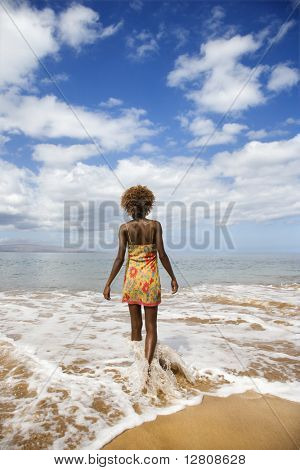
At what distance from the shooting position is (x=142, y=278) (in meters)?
3.68

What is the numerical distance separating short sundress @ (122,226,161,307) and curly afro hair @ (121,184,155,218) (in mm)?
424

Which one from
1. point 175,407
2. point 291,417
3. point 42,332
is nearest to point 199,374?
point 175,407

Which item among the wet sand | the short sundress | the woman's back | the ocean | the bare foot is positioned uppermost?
the woman's back

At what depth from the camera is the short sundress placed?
3654 millimetres

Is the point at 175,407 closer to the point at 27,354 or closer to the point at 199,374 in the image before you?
the point at 199,374

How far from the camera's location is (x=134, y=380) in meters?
3.57

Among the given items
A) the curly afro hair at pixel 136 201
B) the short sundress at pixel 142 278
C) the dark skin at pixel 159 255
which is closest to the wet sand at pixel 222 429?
the dark skin at pixel 159 255

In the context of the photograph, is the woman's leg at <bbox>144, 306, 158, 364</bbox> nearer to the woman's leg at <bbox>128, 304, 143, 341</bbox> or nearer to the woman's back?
the woman's leg at <bbox>128, 304, 143, 341</bbox>

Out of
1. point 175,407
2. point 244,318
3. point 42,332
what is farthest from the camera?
point 244,318

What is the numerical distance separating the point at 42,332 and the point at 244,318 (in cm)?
462

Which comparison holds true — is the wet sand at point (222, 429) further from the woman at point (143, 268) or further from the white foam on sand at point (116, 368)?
the woman at point (143, 268)

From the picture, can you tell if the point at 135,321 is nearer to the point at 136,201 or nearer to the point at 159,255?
the point at 159,255

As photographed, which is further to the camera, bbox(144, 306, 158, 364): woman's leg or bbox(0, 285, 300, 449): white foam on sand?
bbox(144, 306, 158, 364): woman's leg

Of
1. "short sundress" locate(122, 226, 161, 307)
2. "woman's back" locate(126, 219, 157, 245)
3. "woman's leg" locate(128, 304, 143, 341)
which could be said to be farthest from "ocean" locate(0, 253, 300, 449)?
"woman's back" locate(126, 219, 157, 245)
